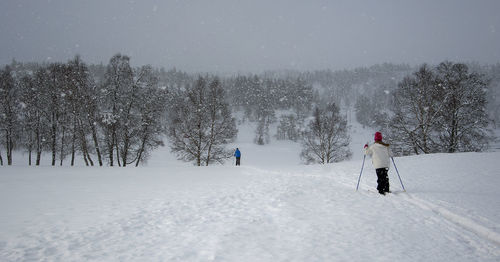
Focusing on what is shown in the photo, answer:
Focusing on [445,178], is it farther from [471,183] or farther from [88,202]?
[88,202]

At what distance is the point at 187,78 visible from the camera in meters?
160

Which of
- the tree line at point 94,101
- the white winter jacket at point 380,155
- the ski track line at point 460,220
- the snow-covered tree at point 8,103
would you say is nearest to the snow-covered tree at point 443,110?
the white winter jacket at point 380,155

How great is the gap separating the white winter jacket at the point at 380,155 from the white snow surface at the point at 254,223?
1.16 m

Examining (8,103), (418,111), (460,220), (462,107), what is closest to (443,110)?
(462,107)

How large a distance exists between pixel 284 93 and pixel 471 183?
104064 millimetres

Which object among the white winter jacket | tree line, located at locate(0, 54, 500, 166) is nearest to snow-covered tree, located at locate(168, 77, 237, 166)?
tree line, located at locate(0, 54, 500, 166)

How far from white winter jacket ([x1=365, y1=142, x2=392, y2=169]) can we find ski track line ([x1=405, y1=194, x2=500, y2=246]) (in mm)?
1355

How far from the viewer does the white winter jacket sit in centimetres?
832

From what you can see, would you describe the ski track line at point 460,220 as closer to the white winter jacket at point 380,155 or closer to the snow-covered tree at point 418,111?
the white winter jacket at point 380,155

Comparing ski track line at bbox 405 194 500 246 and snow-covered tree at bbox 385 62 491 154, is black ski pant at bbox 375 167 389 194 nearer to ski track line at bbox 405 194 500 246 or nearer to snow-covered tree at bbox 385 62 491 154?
ski track line at bbox 405 194 500 246

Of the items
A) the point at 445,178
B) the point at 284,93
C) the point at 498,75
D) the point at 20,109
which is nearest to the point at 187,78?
the point at 284,93

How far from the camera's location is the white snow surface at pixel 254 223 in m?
4.05

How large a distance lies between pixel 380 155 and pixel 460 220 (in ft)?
9.89

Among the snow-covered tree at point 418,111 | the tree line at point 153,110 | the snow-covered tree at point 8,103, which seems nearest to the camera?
the tree line at point 153,110
